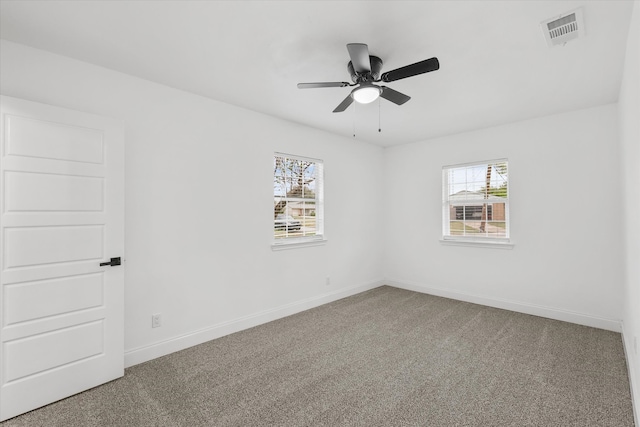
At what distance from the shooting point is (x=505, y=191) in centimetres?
422

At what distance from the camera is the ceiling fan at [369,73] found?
6.47ft

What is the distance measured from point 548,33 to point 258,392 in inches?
131

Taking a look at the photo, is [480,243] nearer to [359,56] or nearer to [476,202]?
[476,202]

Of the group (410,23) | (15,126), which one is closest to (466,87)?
(410,23)

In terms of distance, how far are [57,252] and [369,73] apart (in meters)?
2.70

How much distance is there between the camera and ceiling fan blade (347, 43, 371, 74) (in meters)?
1.88

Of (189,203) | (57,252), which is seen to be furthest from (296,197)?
(57,252)

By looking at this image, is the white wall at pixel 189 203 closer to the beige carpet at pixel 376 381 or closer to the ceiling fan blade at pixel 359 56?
the beige carpet at pixel 376 381

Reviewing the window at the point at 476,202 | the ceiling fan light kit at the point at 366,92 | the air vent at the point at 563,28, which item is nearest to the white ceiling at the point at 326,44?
the air vent at the point at 563,28

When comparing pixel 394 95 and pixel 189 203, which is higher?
pixel 394 95

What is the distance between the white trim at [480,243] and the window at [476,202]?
0.11 ft

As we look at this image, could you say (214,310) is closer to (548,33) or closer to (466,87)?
(466,87)

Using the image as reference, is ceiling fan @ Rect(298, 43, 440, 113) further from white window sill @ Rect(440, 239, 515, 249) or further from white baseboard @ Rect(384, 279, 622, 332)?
white baseboard @ Rect(384, 279, 622, 332)

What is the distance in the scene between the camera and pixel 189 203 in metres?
3.08
